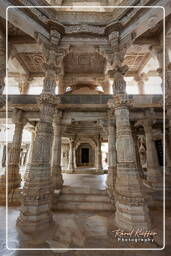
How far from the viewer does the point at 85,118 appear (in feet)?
25.9

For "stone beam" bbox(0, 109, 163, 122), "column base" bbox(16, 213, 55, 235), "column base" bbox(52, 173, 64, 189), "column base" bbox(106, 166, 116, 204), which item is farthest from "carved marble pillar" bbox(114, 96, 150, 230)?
"column base" bbox(52, 173, 64, 189)

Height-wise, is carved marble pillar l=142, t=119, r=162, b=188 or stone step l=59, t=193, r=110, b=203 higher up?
carved marble pillar l=142, t=119, r=162, b=188

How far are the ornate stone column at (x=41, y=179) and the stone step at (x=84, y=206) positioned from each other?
1.61 metres

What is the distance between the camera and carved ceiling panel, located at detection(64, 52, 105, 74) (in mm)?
8367

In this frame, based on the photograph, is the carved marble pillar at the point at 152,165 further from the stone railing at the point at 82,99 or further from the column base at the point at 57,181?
the column base at the point at 57,181

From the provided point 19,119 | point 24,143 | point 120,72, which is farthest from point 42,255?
point 24,143

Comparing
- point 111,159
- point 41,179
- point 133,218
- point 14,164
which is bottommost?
point 133,218

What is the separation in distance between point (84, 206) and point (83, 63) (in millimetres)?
9000

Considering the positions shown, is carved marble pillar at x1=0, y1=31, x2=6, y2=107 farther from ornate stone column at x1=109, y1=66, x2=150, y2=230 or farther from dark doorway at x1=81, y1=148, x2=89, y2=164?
dark doorway at x1=81, y1=148, x2=89, y2=164

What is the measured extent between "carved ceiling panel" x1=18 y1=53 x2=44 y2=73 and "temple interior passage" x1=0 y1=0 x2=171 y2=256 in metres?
0.07

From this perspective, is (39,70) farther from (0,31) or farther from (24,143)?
(24,143)

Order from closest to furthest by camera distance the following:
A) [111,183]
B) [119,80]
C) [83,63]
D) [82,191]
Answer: [119,80], [111,183], [82,191], [83,63]

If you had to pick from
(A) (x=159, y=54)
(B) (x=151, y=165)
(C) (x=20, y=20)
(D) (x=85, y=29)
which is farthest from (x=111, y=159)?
(C) (x=20, y=20)

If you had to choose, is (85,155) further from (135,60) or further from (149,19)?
(149,19)
